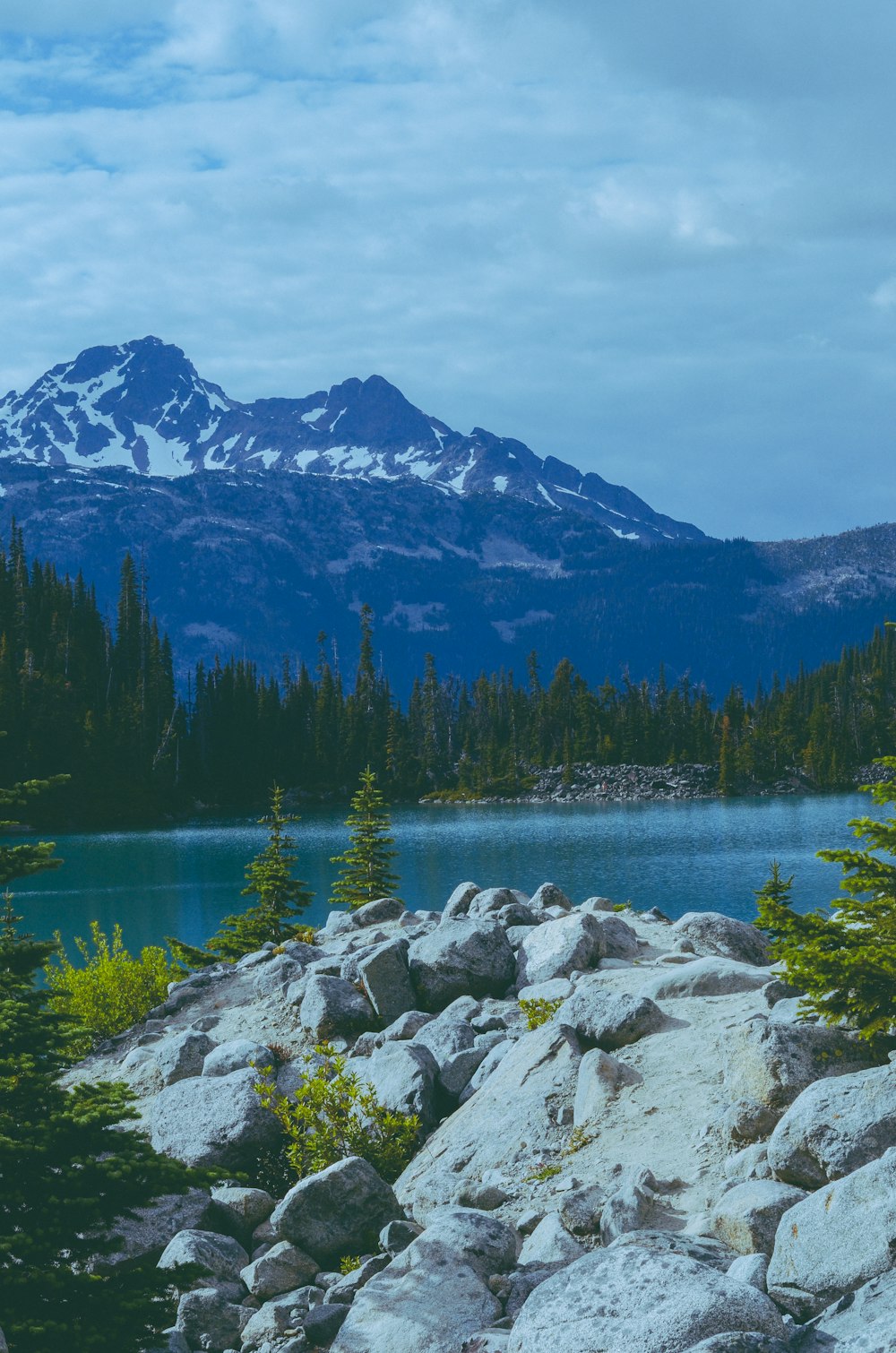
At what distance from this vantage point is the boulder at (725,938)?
20.6 meters

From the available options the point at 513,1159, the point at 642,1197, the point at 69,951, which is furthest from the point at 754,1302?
the point at 69,951

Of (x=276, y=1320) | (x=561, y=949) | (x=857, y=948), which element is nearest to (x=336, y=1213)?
(x=276, y=1320)

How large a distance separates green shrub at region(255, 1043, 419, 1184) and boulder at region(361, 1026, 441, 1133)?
19 centimetres

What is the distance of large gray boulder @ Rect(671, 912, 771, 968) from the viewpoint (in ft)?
67.7

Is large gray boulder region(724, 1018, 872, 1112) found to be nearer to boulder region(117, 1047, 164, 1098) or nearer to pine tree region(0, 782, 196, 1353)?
pine tree region(0, 782, 196, 1353)

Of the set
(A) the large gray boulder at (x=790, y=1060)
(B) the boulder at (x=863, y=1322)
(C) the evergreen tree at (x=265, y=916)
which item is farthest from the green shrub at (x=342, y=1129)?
(C) the evergreen tree at (x=265, y=916)

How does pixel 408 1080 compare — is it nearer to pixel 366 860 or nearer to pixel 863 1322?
pixel 863 1322

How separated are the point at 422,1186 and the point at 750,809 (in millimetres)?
111965

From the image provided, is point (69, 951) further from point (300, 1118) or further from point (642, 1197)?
point (642, 1197)

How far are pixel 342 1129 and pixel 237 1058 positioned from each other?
138 inches

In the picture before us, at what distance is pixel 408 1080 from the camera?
50.7ft

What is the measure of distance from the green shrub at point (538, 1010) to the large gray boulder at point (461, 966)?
2.56 metres

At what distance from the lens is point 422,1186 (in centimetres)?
1307

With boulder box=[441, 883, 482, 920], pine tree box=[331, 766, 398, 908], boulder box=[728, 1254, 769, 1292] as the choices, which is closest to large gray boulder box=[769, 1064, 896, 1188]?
boulder box=[728, 1254, 769, 1292]
